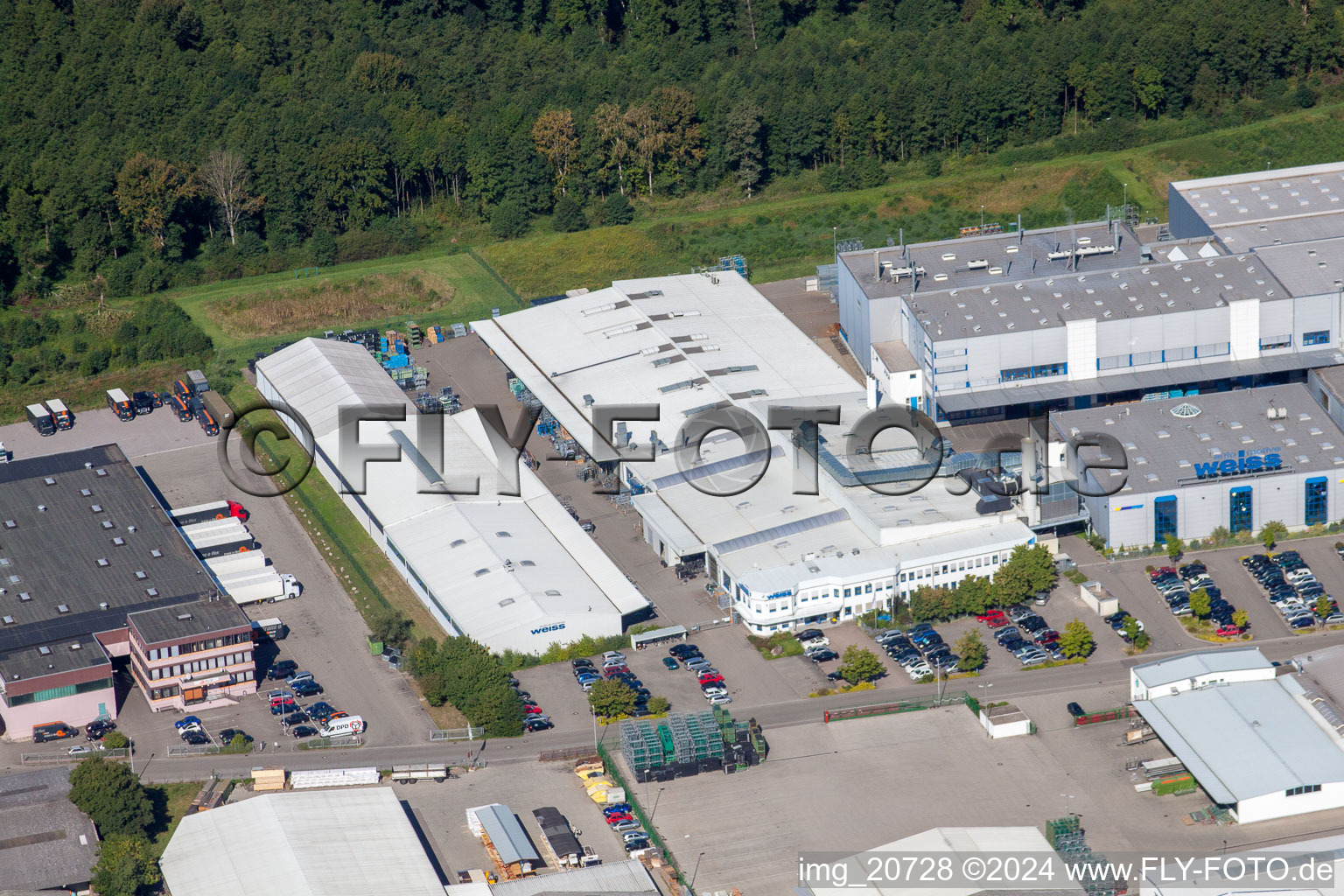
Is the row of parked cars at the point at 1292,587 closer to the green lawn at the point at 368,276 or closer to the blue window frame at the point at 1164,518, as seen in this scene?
the blue window frame at the point at 1164,518

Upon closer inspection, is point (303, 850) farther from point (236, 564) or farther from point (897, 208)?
point (897, 208)

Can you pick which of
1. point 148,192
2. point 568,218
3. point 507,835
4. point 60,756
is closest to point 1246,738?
point 507,835

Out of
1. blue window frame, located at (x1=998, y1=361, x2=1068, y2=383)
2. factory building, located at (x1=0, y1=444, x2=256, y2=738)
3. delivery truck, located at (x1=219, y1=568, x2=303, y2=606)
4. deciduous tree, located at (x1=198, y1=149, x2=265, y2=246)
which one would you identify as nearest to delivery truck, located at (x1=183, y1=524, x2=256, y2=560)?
factory building, located at (x1=0, y1=444, x2=256, y2=738)

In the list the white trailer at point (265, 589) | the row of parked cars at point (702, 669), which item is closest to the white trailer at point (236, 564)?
the white trailer at point (265, 589)

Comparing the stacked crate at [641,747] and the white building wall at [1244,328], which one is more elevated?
the white building wall at [1244,328]

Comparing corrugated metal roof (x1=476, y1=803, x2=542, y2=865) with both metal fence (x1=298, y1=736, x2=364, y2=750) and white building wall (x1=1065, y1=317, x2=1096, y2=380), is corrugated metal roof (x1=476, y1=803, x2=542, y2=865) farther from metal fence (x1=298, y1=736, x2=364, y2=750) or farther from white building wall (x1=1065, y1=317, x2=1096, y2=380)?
white building wall (x1=1065, y1=317, x2=1096, y2=380)

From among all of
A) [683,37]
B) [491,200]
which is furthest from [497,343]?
[683,37]
